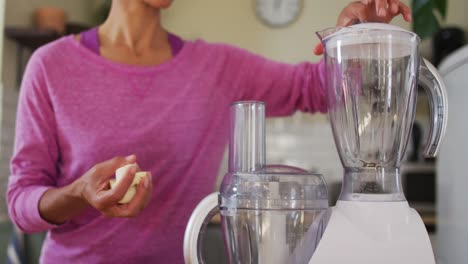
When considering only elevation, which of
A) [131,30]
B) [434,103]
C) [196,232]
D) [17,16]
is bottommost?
[196,232]

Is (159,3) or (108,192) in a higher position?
(159,3)

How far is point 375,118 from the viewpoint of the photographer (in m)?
0.45

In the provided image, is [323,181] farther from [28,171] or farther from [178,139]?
[28,171]

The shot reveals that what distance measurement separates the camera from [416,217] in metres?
0.41

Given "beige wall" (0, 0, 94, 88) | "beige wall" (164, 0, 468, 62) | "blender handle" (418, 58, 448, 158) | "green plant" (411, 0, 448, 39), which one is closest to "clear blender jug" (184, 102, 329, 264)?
"blender handle" (418, 58, 448, 158)

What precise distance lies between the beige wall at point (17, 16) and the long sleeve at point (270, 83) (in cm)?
34

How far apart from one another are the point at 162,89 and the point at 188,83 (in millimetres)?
35

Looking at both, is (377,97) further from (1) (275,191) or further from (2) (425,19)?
(2) (425,19)

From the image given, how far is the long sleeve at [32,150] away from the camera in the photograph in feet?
1.89

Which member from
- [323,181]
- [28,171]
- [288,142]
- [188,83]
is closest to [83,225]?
[28,171]

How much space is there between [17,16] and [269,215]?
2.78ft

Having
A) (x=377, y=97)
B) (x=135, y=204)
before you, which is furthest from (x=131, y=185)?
(x=377, y=97)

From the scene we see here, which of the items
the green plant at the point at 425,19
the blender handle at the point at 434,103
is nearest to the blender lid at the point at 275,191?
the blender handle at the point at 434,103

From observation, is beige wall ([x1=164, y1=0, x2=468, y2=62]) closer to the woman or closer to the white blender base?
the woman
